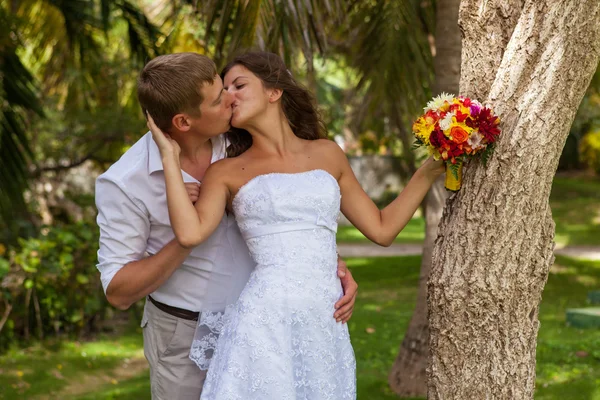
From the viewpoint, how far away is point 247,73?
3.09m

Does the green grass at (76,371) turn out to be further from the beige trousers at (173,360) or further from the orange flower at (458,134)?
the orange flower at (458,134)

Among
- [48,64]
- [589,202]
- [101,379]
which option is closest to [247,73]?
[101,379]

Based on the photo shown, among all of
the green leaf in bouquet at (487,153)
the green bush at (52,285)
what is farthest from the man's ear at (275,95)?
the green bush at (52,285)

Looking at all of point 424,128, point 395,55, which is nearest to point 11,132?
point 395,55

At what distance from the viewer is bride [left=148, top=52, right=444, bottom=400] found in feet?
9.29

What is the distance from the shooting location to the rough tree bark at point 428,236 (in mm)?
5645

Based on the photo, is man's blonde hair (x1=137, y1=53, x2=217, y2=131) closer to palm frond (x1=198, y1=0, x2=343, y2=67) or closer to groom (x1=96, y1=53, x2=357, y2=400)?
groom (x1=96, y1=53, x2=357, y2=400)

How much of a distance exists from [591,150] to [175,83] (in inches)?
Result: 822

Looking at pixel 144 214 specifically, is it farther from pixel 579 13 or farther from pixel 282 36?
pixel 282 36

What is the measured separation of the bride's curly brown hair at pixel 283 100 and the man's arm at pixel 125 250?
508mm

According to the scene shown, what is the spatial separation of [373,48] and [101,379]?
3625 millimetres

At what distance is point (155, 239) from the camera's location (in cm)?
300

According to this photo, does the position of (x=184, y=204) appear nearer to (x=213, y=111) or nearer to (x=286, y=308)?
(x=213, y=111)

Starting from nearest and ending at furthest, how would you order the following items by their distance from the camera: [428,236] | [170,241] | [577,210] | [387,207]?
[170,241], [387,207], [428,236], [577,210]
